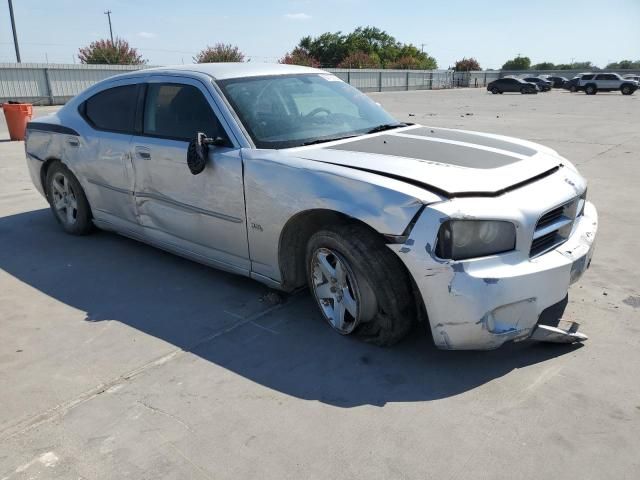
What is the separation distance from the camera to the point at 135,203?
4.44 meters

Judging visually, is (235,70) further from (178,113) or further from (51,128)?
(51,128)

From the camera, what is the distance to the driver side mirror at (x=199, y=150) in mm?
3600

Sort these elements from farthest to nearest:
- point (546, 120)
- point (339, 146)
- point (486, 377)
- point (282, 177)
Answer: point (546, 120) → point (339, 146) → point (282, 177) → point (486, 377)

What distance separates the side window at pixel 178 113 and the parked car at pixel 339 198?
0.01 metres

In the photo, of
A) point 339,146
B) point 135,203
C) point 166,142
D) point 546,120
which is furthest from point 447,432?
point 546,120

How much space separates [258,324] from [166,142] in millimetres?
1550

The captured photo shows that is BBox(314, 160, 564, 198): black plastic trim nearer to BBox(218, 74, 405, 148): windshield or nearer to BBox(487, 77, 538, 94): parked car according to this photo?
BBox(218, 74, 405, 148): windshield

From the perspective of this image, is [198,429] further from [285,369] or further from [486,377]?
[486,377]

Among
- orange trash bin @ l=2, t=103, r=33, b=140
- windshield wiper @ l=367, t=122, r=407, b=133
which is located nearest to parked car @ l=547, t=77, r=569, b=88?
orange trash bin @ l=2, t=103, r=33, b=140

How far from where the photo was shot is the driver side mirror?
3.60m

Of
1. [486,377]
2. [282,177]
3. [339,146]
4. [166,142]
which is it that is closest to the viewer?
[486,377]

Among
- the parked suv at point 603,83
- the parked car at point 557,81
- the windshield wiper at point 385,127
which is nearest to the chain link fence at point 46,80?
the windshield wiper at point 385,127

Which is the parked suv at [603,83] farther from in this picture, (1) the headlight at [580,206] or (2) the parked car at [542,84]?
(1) the headlight at [580,206]

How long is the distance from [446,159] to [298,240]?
104cm
